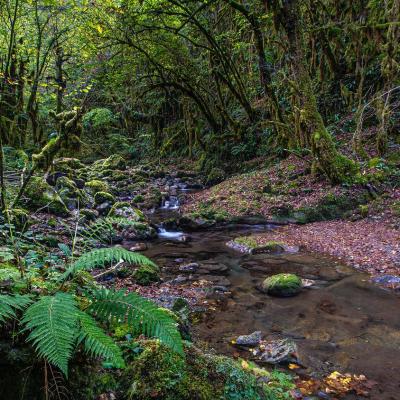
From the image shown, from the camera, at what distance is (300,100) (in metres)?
12.7

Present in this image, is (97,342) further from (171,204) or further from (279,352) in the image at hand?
(171,204)

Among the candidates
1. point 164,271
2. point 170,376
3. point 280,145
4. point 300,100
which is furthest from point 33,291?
point 280,145

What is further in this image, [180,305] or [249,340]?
[180,305]

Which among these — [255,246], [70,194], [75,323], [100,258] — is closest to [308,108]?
[255,246]

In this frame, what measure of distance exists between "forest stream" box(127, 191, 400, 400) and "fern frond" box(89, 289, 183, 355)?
2504mm

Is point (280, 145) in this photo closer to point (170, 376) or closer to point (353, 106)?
point (353, 106)

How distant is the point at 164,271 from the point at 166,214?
23.0 ft

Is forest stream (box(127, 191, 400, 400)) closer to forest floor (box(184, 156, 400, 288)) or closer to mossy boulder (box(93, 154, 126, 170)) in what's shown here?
forest floor (box(184, 156, 400, 288))

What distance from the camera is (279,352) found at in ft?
15.0

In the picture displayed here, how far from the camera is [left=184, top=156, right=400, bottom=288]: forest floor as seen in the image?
8.46m

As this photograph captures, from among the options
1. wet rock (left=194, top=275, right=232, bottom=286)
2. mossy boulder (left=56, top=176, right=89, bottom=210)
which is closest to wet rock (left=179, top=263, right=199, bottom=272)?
wet rock (left=194, top=275, right=232, bottom=286)

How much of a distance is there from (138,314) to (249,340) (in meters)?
3.05

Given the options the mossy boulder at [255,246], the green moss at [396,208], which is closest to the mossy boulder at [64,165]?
the mossy boulder at [255,246]

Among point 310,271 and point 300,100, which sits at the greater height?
point 300,100
